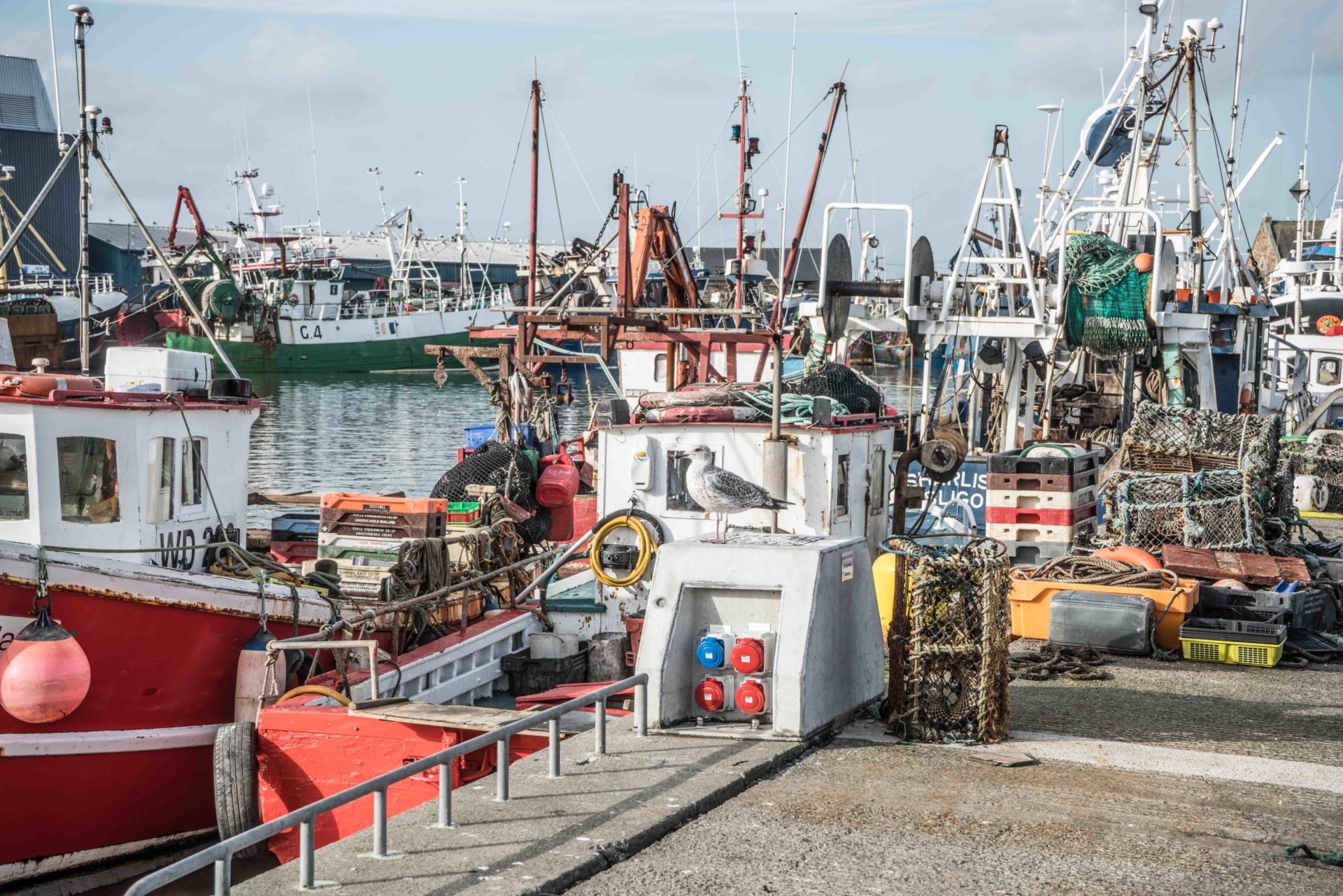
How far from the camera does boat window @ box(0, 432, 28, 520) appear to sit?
8844mm

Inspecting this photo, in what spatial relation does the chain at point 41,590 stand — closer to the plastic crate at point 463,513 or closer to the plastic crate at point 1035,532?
the plastic crate at point 463,513

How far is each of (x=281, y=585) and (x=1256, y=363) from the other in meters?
16.1

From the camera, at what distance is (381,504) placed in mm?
11305

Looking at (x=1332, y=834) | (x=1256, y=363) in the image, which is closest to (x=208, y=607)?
(x=1332, y=834)

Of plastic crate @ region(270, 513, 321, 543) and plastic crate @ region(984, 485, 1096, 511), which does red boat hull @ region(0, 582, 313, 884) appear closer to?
plastic crate @ region(270, 513, 321, 543)

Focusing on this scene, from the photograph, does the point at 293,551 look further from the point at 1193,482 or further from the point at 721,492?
the point at 1193,482

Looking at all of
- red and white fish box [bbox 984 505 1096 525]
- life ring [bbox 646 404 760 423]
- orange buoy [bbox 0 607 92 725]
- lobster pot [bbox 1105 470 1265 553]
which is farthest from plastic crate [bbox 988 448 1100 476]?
orange buoy [bbox 0 607 92 725]

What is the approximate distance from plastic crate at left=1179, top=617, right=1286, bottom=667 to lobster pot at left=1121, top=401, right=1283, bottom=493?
319 cm

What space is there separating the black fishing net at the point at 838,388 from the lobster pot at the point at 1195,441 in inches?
94.8

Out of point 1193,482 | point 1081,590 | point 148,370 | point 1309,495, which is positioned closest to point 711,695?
point 1081,590

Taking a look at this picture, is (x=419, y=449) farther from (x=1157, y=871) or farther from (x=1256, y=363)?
(x=1157, y=871)

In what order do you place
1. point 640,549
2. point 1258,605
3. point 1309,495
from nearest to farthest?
point 1258,605, point 640,549, point 1309,495

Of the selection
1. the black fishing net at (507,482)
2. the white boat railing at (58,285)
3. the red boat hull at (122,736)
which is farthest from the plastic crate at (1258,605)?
the white boat railing at (58,285)

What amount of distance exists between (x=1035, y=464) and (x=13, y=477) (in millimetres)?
8481
